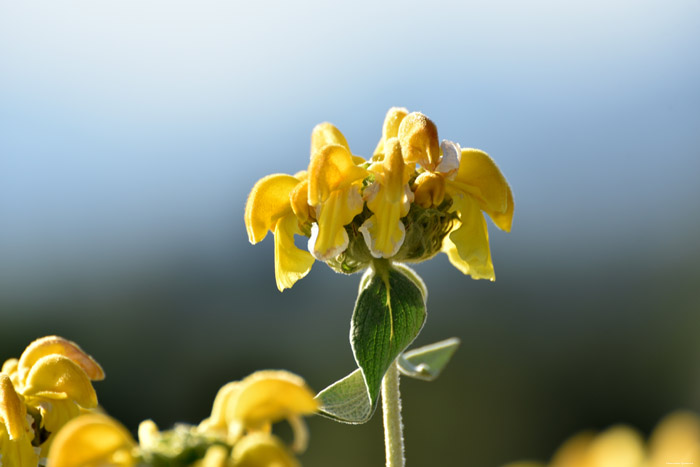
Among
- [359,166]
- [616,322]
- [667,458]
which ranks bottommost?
[616,322]

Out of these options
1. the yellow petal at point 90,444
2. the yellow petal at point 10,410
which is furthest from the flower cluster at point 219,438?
the yellow petal at point 10,410

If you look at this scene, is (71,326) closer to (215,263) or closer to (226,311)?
(226,311)

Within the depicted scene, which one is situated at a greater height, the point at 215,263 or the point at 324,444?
the point at 215,263

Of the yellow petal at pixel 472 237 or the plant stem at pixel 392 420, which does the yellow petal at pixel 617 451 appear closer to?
the plant stem at pixel 392 420

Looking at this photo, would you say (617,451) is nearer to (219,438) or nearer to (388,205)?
(219,438)

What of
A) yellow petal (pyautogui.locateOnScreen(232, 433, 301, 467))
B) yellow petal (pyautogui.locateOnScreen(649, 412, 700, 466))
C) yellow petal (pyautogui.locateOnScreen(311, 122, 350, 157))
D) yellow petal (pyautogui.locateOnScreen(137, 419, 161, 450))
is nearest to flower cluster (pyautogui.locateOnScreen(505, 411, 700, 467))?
yellow petal (pyautogui.locateOnScreen(649, 412, 700, 466))

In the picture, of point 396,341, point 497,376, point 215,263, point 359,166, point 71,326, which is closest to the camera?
point 396,341

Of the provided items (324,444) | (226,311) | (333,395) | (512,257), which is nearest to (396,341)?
(333,395)

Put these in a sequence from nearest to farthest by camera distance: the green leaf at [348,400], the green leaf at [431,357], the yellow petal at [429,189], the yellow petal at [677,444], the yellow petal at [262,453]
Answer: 1. the yellow petal at [677,444]
2. the yellow petal at [262,453]
3. the green leaf at [348,400]
4. the yellow petal at [429,189]
5. the green leaf at [431,357]
